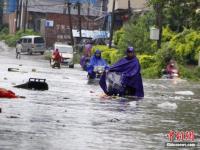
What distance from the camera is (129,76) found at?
72.2 feet

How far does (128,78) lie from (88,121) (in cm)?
759

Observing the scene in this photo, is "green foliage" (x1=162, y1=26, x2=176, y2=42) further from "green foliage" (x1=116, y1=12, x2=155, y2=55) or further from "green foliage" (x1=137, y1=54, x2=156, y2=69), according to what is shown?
"green foliage" (x1=137, y1=54, x2=156, y2=69)

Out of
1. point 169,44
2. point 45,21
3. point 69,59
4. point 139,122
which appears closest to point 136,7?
point 45,21

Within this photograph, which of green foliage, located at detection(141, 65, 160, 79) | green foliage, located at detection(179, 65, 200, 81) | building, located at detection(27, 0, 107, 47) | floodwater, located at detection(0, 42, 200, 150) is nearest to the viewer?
floodwater, located at detection(0, 42, 200, 150)

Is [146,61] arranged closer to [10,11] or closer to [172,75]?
[172,75]

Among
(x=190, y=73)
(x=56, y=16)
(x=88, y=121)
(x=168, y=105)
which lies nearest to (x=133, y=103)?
(x=168, y=105)

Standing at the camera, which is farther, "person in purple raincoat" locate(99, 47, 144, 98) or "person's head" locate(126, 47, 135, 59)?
"person in purple raincoat" locate(99, 47, 144, 98)

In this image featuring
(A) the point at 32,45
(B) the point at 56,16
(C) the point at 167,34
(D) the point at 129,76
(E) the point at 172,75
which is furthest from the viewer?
(B) the point at 56,16

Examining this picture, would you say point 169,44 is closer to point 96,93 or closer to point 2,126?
point 96,93

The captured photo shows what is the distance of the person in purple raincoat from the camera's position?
72.2 feet

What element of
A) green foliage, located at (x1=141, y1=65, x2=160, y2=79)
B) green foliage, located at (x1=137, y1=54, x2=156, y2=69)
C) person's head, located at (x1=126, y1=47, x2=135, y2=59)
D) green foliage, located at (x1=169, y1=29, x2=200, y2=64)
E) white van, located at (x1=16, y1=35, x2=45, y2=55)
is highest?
person's head, located at (x1=126, y1=47, x2=135, y2=59)

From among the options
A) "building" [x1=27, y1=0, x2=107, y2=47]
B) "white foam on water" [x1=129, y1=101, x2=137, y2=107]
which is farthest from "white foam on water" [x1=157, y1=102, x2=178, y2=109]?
"building" [x1=27, y1=0, x2=107, y2=47]

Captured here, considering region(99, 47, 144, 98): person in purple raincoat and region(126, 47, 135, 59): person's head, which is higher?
region(126, 47, 135, 59): person's head

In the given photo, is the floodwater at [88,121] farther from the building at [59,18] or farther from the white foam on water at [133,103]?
the building at [59,18]
